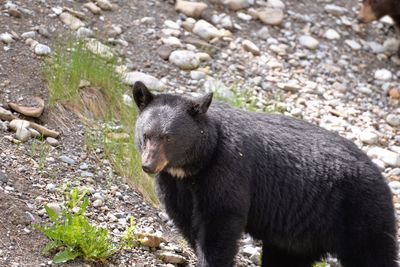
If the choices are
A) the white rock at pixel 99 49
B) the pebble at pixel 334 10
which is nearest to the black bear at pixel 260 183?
the white rock at pixel 99 49

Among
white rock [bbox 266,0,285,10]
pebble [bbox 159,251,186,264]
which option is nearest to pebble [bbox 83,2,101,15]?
white rock [bbox 266,0,285,10]

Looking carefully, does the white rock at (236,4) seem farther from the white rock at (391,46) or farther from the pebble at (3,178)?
the pebble at (3,178)

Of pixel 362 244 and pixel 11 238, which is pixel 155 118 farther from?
pixel 362 244

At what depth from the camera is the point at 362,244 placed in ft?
20.5

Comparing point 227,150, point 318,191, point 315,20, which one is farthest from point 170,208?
point 315,20

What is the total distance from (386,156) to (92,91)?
3.19 metres

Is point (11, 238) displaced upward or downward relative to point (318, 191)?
downward

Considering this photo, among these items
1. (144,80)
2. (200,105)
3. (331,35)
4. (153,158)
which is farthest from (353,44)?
(153,158)

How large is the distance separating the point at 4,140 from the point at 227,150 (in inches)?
90.2

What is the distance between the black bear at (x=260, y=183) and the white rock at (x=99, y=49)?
2.72 metres

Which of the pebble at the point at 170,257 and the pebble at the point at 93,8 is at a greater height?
the pebble at the point at 170,257

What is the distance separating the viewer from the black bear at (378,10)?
38.3ft

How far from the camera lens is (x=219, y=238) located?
606cm

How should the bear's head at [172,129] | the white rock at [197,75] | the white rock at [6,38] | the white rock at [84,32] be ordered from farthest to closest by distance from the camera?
the white rock at [197,75] < the white rock at [84,32] < the white rock at [6,38] < the bear's head at [172,129]
